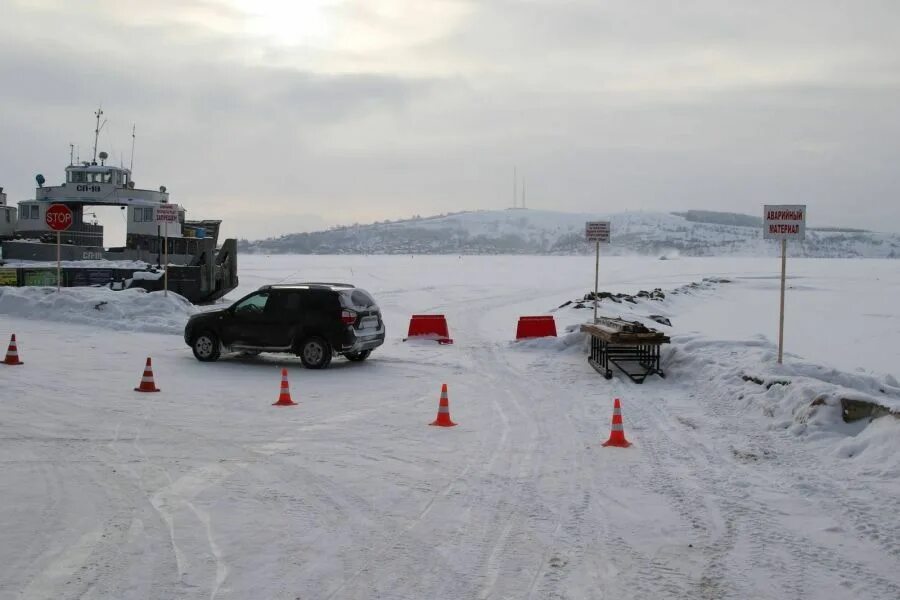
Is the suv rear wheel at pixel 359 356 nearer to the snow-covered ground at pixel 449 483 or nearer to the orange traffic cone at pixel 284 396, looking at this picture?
the snow-covered ground at pixel 449 483

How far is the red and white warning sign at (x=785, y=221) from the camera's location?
13.7m

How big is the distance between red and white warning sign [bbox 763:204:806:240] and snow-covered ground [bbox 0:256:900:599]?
6.87 feet

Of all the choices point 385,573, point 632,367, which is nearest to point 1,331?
point 632,367

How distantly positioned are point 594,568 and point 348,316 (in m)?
10.9

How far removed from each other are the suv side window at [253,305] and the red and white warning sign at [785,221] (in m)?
9.48

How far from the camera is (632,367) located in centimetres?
1522

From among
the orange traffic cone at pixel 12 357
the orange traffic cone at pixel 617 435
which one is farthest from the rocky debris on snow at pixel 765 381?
the orange traffic cone at pixel 12 357

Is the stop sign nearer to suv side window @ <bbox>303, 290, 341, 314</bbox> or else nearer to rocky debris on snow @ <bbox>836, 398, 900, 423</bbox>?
suv side window @ <bbox>303, 290, 341, 314</bbox>

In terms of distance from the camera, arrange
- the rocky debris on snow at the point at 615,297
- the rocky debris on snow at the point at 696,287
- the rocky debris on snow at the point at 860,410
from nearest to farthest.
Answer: the rocky debris on snow at the point at 860,410, the rocky debris on snow at the point at 615,297, the rocky debris on snow at the point at 696,287

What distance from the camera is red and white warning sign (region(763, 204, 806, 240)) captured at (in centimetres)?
1374

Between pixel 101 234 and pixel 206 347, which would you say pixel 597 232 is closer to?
pixel 206 347

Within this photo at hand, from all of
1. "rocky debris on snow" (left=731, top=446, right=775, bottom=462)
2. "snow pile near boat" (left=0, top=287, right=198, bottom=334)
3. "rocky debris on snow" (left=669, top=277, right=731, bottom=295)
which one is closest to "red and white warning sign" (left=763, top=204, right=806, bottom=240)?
"rocky debris on snow" (left=731, top=446, right=775, bottom=462)

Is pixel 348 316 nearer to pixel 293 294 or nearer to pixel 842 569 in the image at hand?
pixel 293 294

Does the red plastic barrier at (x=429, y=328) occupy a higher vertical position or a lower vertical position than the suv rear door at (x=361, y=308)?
lower
